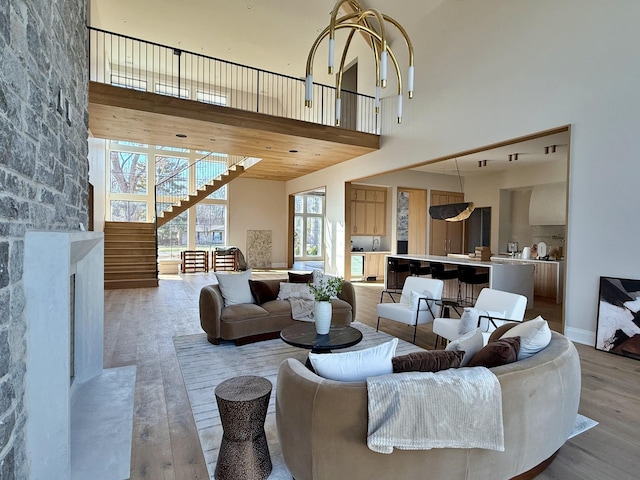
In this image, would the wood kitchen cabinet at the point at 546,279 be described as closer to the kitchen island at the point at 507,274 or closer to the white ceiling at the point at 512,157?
the kitchen island at the point at 507,274

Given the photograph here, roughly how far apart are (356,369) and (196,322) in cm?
403

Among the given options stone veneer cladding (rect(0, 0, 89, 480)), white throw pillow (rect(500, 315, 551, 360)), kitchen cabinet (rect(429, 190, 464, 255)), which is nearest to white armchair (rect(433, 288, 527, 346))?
white throw pillow (rect(500, 315, 551, 360))

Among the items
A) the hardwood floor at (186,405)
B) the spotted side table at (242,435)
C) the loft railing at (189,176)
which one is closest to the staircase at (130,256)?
the loft railing at (189,176)

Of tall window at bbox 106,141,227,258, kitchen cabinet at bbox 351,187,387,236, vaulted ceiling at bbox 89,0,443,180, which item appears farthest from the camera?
tall window at bbox 106,141,227,258

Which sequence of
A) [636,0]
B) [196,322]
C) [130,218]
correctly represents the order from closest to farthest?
[636,0] < [196,322] < [130,218]

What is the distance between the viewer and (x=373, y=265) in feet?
32.9

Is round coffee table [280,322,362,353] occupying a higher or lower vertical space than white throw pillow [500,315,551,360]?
lower

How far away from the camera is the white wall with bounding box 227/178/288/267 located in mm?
12367

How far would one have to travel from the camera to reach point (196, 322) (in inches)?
201

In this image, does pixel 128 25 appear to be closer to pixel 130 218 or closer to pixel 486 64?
pixel 130 218

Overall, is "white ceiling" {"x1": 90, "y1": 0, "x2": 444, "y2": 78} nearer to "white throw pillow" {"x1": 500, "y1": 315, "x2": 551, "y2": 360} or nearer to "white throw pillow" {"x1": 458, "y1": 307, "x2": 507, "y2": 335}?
"white throw pillow" {"x1": 458, "y1": 307, "x2": 507, "y2": 335}

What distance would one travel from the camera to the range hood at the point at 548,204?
802 cm

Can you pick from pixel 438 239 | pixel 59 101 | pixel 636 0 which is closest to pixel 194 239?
pixel 438 239

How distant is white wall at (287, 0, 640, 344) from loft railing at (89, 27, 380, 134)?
10.4ft
